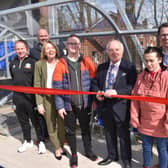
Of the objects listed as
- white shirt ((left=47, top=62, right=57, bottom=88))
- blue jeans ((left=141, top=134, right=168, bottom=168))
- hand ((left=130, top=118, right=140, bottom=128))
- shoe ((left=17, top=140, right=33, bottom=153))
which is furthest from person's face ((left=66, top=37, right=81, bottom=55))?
shoe ((left=17, top=140, right=33, bottom=153))

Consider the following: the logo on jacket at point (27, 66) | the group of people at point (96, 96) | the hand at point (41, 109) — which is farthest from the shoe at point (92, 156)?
the logo on jacket at point (27, 66)

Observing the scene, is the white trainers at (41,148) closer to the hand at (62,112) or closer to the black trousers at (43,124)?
the black trousers at (43,124)

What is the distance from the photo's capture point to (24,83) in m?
4.26

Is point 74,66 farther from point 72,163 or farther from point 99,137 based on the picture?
point 99,137

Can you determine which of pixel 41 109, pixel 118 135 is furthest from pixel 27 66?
pixel 118 135

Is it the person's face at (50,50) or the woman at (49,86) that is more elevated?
the person's face at (50,50)

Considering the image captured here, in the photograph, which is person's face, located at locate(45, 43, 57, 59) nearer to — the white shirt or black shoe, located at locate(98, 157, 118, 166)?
the white shirt

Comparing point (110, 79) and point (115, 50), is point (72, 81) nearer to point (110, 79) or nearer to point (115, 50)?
point (110, 79)

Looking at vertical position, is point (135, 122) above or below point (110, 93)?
below

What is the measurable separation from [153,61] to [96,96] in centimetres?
82

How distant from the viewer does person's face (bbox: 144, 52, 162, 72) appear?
309cm

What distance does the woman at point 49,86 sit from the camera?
3.92 meters

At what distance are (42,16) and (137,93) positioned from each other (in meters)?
5.48

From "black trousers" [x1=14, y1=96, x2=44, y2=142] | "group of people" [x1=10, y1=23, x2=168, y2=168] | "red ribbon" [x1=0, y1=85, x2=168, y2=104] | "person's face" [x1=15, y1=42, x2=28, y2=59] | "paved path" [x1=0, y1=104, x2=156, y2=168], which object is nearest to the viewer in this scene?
"red ribbon" [x1=0, y1=85, x2=168, y2=104]
